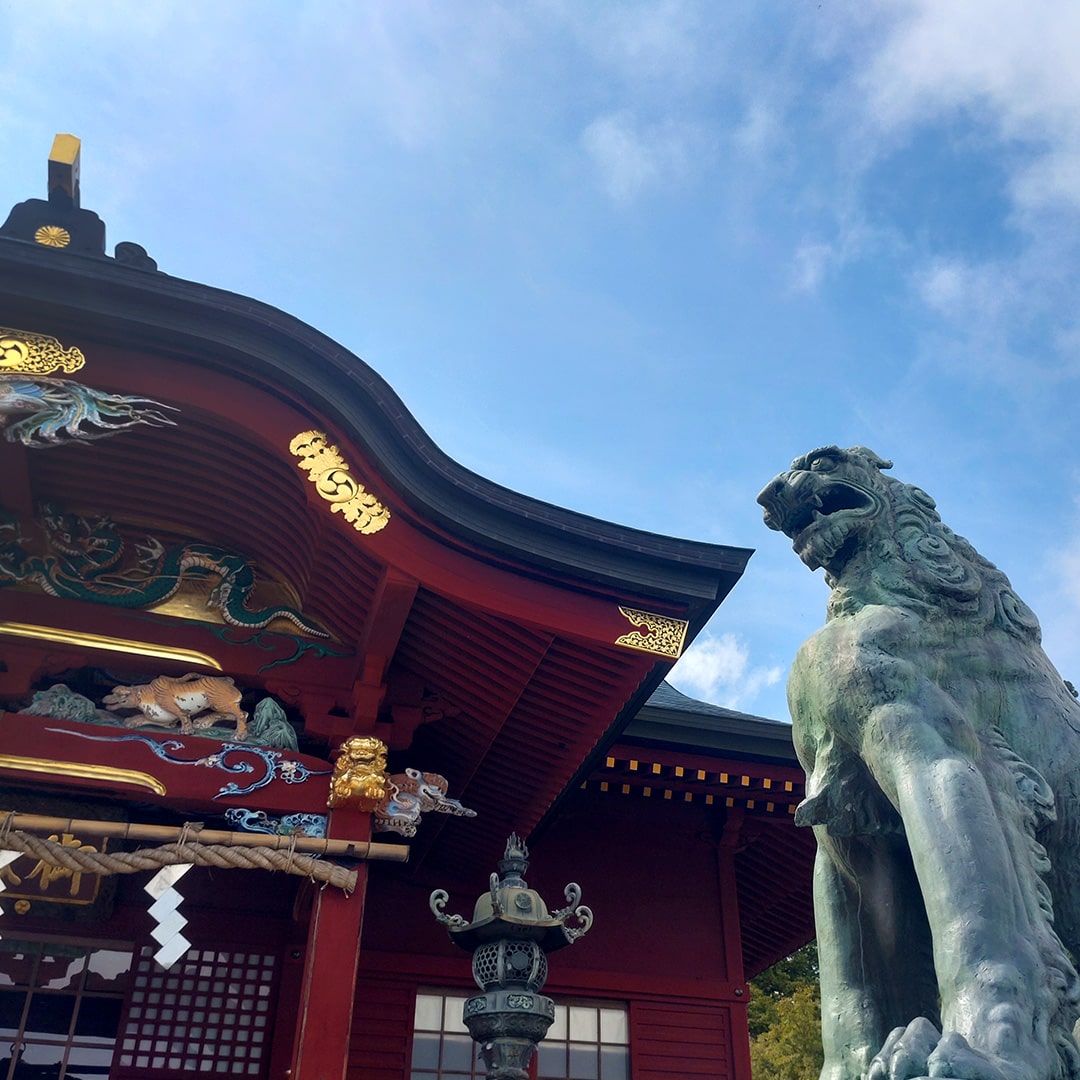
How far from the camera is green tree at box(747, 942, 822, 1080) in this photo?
49.7 ft

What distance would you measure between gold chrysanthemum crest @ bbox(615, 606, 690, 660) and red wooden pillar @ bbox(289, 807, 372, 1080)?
191 cm

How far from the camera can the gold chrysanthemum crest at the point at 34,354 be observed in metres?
5.76

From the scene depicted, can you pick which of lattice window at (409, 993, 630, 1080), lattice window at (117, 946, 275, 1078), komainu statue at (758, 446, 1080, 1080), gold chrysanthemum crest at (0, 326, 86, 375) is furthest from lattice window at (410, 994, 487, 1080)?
komainu statue at (758, 446, 1080, 1080)

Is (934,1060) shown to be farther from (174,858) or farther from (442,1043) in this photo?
(442,1043)

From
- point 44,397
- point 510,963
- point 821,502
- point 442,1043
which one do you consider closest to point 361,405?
point 44,397

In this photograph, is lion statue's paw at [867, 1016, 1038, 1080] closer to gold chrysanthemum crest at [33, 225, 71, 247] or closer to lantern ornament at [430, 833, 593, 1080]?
lantern ornament at [430, 833, 593, 1080]

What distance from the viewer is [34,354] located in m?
5.81

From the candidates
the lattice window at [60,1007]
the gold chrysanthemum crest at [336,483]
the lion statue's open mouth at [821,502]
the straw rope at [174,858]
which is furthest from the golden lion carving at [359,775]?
the lion statue's open mouth at [821,502]

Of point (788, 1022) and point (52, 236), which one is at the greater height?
point (52, 236)

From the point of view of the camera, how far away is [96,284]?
18.8ft

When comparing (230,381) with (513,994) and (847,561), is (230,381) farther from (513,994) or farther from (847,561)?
(847,561)

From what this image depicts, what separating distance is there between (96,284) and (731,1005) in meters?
6.74

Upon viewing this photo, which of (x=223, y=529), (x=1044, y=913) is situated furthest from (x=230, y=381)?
(x=1044, y=913)

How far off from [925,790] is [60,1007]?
6.86 metres
